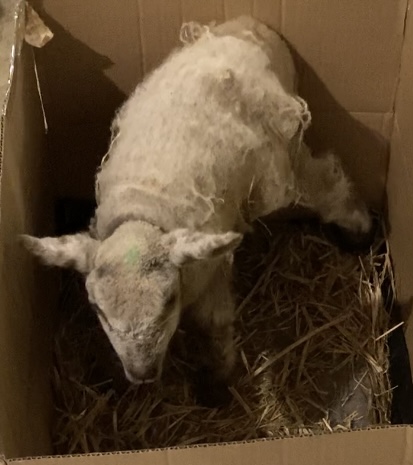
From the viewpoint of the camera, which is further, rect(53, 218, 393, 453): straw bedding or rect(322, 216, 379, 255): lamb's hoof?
rect(322, 216, 379, 255): lamb's hoof

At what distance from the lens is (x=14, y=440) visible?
1.00 meters

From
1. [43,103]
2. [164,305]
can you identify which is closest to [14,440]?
[164,305]

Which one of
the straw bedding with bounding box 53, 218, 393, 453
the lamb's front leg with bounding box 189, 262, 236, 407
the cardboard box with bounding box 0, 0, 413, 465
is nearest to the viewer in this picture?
the cardboard box with bounding box 0, 0, 413, 465

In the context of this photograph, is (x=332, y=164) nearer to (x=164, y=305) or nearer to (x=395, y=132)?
(x=395, y=132)

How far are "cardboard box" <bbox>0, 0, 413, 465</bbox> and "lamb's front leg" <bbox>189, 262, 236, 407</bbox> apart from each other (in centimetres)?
30

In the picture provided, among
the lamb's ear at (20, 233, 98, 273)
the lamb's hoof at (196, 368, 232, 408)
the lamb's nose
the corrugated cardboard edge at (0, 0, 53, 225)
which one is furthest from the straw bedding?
the corrugated cardboard edge at (0, 0, 53, 225)

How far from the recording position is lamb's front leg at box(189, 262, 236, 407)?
1342mm

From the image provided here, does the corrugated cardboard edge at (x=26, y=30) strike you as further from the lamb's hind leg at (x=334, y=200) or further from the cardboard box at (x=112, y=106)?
the lamb's hind leg at (x=334, y=200)

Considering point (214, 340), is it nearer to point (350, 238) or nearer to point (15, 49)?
point (350, 238)

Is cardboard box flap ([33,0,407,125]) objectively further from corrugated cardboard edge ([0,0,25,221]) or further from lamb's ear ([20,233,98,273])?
lamb's ear ([20,233,98,273])

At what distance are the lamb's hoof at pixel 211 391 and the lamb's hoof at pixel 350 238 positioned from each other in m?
0.48

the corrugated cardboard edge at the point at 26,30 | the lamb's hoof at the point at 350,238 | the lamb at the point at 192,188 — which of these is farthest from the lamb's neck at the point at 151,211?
the lamb's hoof at the point at 350,238

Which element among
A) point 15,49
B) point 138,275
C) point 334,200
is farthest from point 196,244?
point 334,200

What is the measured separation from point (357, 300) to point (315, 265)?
138 mm
